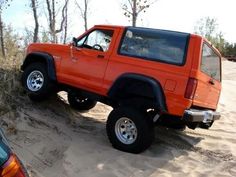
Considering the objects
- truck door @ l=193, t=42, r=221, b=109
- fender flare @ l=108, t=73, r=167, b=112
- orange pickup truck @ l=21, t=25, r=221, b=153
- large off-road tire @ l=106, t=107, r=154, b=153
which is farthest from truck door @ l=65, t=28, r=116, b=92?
truck door @ l=193, t=42, r=221, b=109

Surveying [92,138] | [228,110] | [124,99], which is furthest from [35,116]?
[228,110]

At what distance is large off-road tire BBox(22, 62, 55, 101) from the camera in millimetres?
9258

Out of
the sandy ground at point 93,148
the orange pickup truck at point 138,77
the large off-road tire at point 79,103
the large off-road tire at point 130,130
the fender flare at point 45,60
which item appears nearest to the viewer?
the sandy ground at point 93,148

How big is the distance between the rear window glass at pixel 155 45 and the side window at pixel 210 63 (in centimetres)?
42

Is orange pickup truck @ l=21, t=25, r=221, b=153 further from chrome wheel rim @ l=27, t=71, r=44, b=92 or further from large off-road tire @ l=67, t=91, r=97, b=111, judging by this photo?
large off-road tire @ l=67, t=91, r=97, b=111

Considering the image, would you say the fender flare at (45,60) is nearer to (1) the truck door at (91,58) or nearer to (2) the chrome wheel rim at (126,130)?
(1) the truck door at (91,58)

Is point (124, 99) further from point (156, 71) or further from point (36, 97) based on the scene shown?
point (36, 97)

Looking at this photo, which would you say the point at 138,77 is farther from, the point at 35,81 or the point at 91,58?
the point at 35,81

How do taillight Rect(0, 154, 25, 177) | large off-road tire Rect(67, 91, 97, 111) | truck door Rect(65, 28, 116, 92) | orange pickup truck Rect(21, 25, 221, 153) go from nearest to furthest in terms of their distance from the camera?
1. taillight Rect(0, 154, 25, 177)
2. orange pickup truck Rect(21, 25, 221, 153)
3. truck door Rect(65, 28, 116, 92)
4. large off-road tire Rect(67, 91, 97, 111)

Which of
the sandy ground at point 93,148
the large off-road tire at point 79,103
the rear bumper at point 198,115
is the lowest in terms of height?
the sandy ground at point 93,148

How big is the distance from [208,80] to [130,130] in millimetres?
1559

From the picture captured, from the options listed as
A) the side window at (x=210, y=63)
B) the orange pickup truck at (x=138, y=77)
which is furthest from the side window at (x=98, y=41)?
the side window at (x=210, y=63)

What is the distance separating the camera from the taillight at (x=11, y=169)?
287 centimetres

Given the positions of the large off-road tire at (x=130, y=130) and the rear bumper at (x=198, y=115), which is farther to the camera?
the large off-road tire at (x=130, y=130)
